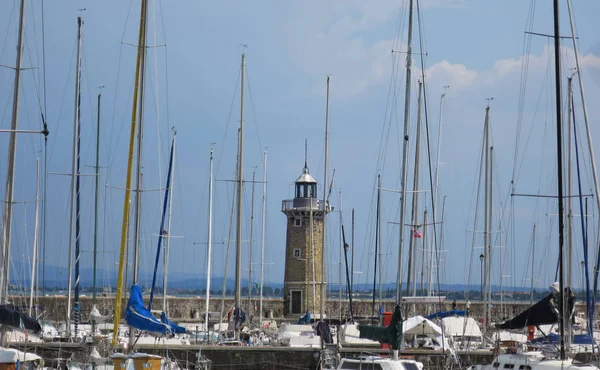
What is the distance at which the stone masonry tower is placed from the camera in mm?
49719

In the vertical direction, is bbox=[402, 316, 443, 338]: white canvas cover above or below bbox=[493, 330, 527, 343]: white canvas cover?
above

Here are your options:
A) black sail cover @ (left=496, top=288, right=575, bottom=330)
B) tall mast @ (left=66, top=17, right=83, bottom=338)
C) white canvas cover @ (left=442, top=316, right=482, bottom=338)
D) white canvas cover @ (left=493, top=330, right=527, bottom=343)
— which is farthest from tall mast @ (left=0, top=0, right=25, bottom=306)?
white canvas cover @ (left=493, top=330, right=527, bottom=343)

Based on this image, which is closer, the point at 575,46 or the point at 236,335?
the point at 575,46

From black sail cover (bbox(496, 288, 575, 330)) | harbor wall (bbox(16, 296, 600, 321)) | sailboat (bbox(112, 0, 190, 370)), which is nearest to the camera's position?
sailboat (bbox(112, 0, 190, 370))

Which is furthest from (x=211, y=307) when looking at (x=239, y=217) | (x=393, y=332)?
(x=393, y=332)

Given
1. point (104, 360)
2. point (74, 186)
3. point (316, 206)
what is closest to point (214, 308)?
point (316, 206)

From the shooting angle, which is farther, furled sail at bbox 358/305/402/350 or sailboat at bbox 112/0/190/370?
furled sail at bbox 358/305/402/350

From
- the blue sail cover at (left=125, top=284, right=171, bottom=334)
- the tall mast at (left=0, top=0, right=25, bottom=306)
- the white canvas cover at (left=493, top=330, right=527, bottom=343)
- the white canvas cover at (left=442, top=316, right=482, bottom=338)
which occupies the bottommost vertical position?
the white canvas cover at (left=493, top=330, right=527, bottom=343)

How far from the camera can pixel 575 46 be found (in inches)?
927

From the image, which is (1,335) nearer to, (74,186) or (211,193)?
(74,186)

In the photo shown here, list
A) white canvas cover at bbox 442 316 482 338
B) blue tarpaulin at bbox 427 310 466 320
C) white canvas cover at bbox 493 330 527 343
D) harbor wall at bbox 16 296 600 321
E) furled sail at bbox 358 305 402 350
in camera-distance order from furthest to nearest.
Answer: harbor wall at bbox 16 296 600 321 < white canvas cover at bbox 493 330 527 343 < white canvas cover at bbox 442 316 482 338 < blue tarpaulin at bbox 427 310 466 320 < furled sail at bbox 358 305 402 350

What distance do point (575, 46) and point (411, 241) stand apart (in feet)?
24.1

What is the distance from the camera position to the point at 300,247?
50062 mm

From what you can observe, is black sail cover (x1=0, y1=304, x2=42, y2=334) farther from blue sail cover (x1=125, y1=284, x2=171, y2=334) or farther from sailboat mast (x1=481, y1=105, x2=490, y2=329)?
sailboat mast (x1=481, y1=105, x2=490, y2=329)
